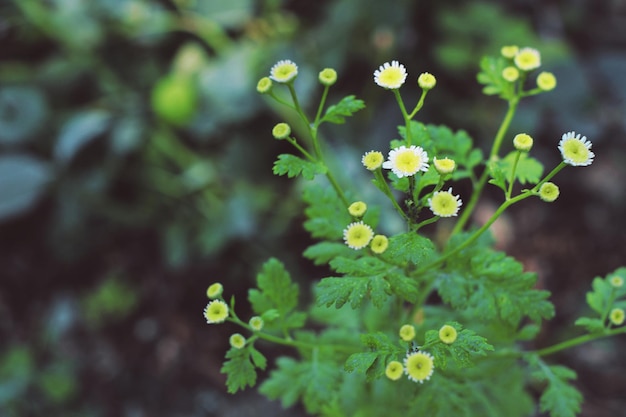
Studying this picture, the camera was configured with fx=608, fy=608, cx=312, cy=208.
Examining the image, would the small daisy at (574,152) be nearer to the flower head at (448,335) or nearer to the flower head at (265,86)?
the flower head at (448,335)

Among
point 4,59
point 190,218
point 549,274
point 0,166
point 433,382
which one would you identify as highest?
point 4,59

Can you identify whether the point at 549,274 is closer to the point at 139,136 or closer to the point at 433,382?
the point at 433,382

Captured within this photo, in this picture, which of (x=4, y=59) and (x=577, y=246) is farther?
(x=4, y=59)

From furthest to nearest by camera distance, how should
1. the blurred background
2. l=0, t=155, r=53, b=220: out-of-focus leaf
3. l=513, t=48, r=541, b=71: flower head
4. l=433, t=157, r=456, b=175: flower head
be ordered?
1. l=0, t=155, r=53, b=220: out-of-focus leaf
2. the blurred background
3. l=513, t=48, r=541, b=71: flower head
4. l=433, t=157, r=456, b=175: flower head

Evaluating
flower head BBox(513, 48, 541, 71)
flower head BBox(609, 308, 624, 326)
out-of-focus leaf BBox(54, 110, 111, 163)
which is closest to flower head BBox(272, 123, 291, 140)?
flower head BBox(513, 48, 541, 71)

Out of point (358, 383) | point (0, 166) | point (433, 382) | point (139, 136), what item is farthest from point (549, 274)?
point (0, 166)

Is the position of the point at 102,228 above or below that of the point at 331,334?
above

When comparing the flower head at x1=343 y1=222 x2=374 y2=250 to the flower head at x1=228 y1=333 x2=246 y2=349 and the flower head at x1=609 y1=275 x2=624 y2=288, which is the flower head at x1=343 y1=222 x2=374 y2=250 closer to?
the flower head at x1=228 y1=333 x2=246 y2=349

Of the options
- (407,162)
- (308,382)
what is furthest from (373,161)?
(308,382)
